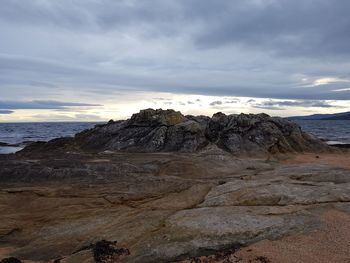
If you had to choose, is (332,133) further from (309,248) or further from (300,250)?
(300,250)

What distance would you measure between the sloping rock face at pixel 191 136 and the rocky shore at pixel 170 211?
16.2 ft

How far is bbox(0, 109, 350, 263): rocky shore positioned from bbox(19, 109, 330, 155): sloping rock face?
16.2 ft

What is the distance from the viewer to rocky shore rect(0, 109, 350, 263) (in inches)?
300

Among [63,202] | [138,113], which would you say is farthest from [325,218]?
[138,113]

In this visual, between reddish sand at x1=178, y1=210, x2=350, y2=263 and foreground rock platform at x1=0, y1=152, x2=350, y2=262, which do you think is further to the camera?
foreground rock platform at x1=0, y1=152, x2=350, y2=262

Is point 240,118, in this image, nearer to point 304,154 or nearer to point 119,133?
point 304,154

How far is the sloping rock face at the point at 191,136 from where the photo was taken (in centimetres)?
2138

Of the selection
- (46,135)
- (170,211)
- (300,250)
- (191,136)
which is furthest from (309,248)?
(46,135)

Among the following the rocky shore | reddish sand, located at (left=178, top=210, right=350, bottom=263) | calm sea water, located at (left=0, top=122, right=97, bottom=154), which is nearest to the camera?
reddish sand, located at (left=178, top=210, right=350, bottom=263)

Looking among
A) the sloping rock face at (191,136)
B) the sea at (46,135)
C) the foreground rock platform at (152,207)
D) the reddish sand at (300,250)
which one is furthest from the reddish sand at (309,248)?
the sea at (46,135)

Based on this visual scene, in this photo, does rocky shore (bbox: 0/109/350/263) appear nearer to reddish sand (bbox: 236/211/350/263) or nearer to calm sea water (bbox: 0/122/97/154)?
reddish sand (bbox: 236/211/350/263)

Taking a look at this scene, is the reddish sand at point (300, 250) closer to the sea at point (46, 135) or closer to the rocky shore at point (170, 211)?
the rocky shore at point (170, 211)

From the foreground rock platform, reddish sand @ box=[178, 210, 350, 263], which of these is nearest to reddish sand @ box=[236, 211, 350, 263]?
reddish sand @ box=[178, 210, 350, 263]

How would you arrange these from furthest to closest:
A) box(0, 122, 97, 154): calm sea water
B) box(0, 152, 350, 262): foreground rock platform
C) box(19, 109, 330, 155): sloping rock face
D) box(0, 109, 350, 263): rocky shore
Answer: box(0, 122, 97, 154): calm sea water, box(19, 109, 330, 155): sloping rock face, box(0, 152, 350, 262): foreground rock platform, box(0, 109, 350, 263): rocky shore
